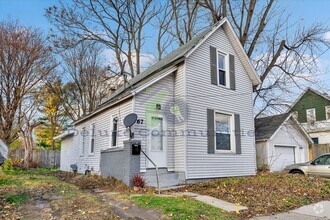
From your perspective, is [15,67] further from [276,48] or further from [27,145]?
[276,48]

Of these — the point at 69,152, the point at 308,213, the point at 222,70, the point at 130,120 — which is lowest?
the point at 308,213

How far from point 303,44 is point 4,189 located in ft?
55.3

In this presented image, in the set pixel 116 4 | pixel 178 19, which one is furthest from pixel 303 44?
pixel 116 4

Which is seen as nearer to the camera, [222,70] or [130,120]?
[130,120]

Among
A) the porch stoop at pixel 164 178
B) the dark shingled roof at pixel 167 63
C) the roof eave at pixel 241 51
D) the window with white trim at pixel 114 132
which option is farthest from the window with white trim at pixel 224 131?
the window with white trim at pixel 114 132

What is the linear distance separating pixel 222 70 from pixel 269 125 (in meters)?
6.82

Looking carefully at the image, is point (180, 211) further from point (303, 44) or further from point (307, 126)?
point (307, 126)

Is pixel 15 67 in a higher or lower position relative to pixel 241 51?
higher

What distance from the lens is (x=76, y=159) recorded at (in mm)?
16047

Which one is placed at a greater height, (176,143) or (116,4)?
(116,4)

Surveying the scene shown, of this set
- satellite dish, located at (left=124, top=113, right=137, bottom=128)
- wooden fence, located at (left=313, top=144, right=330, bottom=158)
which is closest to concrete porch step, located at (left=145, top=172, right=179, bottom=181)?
satellite dish, located at (left=124, top=113, right=137, bottom=128)

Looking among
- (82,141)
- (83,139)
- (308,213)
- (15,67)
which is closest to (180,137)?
(308,213)

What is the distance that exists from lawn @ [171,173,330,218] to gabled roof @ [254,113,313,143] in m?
5.86

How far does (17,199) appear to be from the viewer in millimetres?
6738
